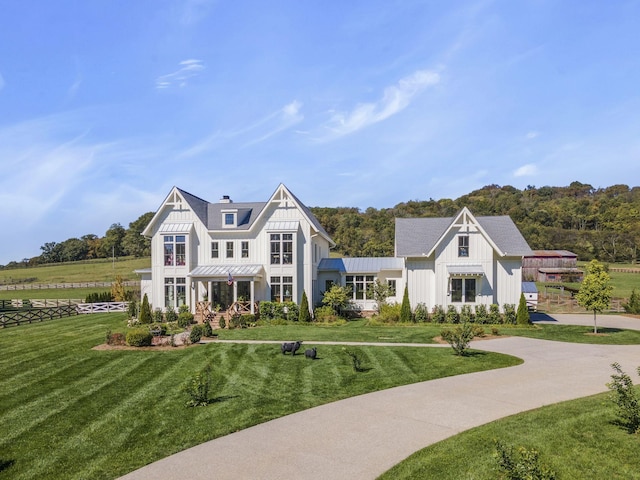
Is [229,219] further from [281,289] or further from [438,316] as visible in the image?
[438,316]

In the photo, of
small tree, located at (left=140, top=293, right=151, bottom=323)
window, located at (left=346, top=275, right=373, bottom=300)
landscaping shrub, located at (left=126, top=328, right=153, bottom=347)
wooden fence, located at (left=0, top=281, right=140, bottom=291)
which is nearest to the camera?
landscaping shrub, located at (left=126, top=328, right=153, bottom=347)

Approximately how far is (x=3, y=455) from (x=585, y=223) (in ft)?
345

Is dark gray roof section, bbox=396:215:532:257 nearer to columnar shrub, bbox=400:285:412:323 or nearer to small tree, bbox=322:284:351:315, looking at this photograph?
columnar shrub, bbox=400:285:412:323

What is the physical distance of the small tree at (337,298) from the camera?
30.9 metres

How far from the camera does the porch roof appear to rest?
29672 millimetres

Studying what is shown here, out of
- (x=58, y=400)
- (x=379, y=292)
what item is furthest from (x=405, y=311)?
(x=58, y=400)

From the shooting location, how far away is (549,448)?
8.23 metres

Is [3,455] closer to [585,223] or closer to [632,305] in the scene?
[632,305]

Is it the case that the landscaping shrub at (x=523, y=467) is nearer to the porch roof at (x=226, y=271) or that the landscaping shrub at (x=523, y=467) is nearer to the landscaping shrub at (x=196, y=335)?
the landscaping shrub at (x=196, y=335)

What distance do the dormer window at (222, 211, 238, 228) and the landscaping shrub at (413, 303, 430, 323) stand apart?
13991mm

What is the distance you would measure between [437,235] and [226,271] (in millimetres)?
14967

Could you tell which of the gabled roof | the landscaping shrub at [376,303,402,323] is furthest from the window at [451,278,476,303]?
the landscaping shrub at [376,303,402,323]

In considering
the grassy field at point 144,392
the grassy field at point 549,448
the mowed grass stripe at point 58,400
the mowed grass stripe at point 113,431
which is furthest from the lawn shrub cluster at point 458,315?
the grassy field at point 549,448

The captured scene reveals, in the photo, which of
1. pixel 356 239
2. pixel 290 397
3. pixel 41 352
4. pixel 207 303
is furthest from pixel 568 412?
pixel 356 239
